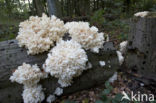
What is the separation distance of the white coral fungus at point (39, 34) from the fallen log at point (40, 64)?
6.6 inches

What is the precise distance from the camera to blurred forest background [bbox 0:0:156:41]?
7.50 metres

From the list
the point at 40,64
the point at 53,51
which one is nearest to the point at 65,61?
the point at 53,51

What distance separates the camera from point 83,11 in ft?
40.0

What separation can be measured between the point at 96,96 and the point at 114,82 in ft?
2.03

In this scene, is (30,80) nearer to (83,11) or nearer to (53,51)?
(53,51)

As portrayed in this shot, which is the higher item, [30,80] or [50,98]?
[30,80]

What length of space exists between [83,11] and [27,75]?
11161 millimetres

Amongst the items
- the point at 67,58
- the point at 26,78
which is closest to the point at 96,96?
the point at 67,58

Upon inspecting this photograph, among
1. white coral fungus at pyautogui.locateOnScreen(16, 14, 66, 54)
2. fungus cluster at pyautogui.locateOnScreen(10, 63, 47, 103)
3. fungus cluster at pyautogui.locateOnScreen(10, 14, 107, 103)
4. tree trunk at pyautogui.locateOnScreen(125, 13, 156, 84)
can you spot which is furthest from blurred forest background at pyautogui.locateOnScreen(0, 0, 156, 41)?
fungus cluster at pyautogui.locateOnScreen(10, 63, 47, 103)

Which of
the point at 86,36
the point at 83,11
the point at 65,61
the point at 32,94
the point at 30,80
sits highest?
the point at 83,11

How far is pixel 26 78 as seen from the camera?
1.96 metres

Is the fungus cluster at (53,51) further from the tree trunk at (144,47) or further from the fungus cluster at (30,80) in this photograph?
the tree trunk at (144,47)

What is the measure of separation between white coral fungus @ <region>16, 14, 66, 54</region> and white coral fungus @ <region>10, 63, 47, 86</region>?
0.29 m

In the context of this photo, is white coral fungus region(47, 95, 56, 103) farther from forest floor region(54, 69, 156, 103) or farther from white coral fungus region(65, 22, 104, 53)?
white coral fungus region(65, 22, 104, 53)
